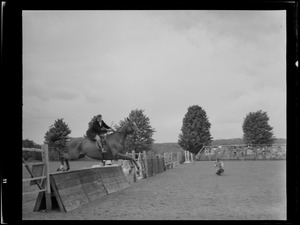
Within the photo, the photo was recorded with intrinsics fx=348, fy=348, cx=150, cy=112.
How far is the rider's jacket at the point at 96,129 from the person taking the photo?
10.5 meters

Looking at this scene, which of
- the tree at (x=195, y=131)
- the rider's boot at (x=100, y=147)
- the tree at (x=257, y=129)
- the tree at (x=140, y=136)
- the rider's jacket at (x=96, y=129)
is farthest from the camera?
Answer: the tree at (x=257, y=129)

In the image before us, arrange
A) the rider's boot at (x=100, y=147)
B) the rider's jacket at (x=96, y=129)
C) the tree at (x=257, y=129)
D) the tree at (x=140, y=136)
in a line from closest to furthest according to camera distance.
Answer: the rider's jacket at (x=96, y=129), the rider's boot at (x=100, y=147), the tree at (x=140, y=136), the tree at (x=257, y=129)

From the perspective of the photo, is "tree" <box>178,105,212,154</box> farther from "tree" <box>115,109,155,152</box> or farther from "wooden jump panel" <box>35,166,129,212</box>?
"wooden jump panel" <box>35,166,129,212</box>

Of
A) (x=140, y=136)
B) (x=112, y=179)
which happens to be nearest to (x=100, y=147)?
(x=112, y=179)

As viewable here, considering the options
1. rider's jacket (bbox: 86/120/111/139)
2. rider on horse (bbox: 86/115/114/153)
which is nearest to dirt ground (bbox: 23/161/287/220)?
rider on horse (bbox: 86/115/114/153)

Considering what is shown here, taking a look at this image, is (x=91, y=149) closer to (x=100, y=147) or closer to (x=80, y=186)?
(x=100, y=147)

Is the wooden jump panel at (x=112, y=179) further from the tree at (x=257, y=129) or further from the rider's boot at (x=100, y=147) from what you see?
the tree at (x=257, y=129)

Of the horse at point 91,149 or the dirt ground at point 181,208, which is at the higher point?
the horse at point 91,149

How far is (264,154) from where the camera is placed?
40.6 meters

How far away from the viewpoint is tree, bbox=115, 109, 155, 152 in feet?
153

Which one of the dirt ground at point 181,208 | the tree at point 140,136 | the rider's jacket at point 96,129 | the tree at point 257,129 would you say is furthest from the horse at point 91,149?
the tree at point 257,129

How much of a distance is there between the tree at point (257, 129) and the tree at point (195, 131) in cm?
1095

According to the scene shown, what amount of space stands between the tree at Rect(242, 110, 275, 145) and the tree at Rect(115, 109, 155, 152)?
993 inches
